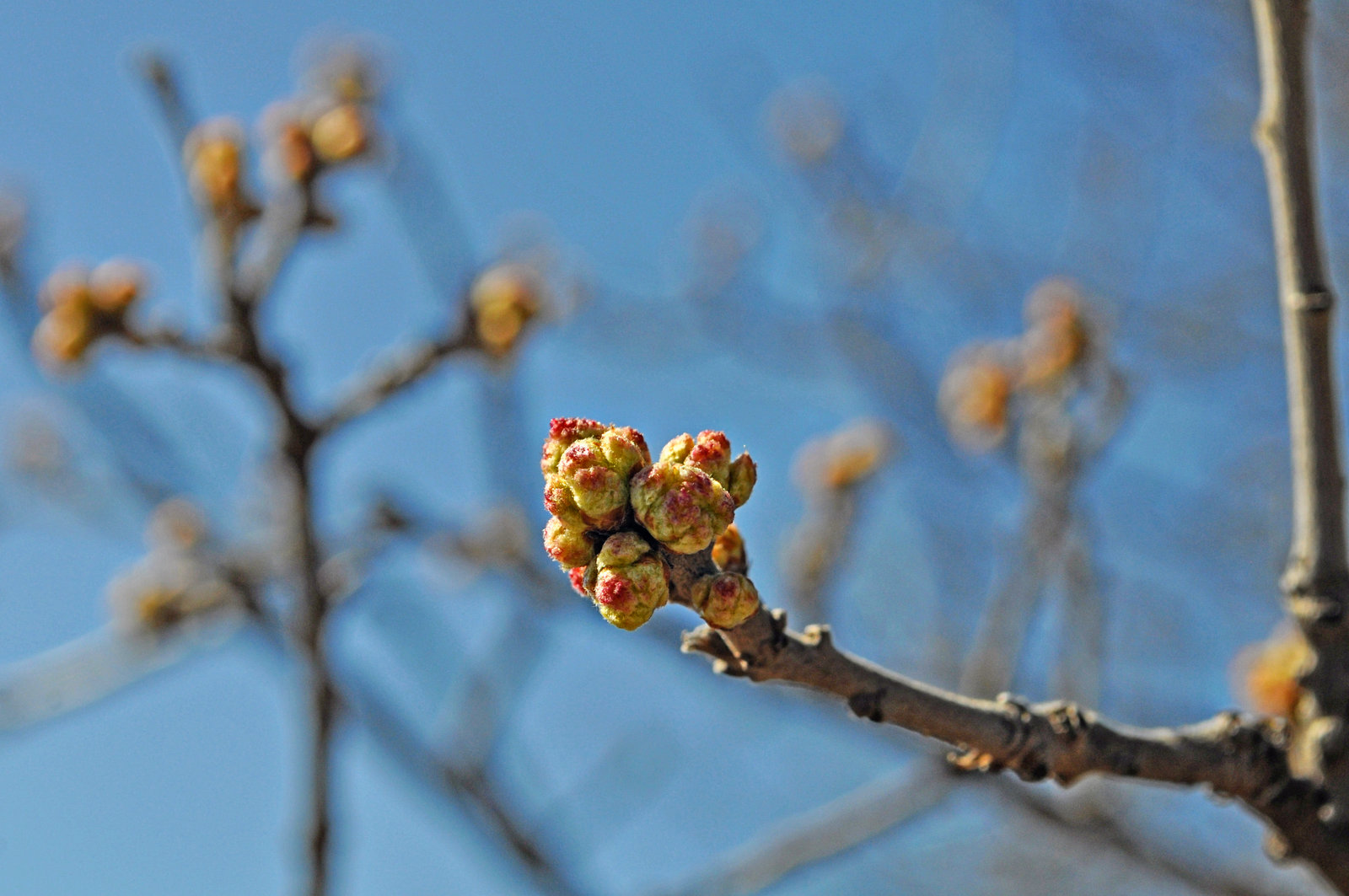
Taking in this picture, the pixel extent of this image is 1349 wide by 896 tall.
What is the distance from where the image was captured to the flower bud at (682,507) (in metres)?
1.43

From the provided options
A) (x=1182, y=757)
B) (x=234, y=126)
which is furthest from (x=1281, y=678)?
(x=234, y=126)

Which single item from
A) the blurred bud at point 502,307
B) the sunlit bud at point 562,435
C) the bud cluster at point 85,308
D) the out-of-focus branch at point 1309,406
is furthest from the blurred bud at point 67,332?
the out-of-focus branch at point 1309,406

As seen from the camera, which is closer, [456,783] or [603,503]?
[603,503]

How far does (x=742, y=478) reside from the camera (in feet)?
5.19

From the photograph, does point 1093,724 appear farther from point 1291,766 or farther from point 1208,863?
point 1208,863

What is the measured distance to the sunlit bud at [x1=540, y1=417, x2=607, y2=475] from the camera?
59.9 inches

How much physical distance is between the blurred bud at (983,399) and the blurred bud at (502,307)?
1.67 meters

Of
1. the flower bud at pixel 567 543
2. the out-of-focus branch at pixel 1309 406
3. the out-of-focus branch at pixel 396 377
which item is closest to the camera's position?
the flower bud at pixel 567 543

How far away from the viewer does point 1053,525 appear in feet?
11.8

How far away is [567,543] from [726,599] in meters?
0.23

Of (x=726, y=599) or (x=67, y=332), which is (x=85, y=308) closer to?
(x=67, y=332)

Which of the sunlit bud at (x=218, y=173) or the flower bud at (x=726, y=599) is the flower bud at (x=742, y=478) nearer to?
the flower bud at (x=726, y=599)

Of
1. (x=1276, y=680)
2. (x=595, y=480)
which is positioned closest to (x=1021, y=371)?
(x=1276, y=680)

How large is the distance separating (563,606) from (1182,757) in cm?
214
